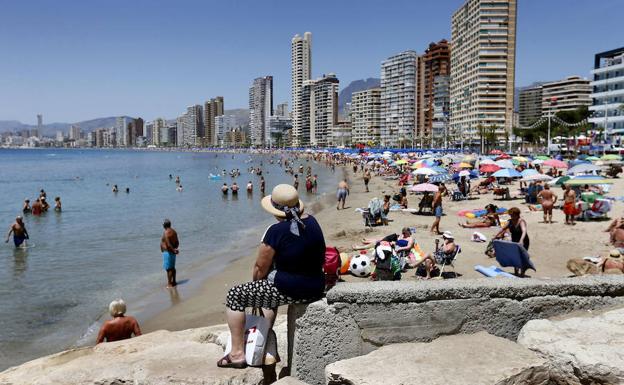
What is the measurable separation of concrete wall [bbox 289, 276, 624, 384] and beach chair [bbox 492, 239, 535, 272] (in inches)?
186

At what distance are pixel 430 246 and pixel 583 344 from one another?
30.5 feet

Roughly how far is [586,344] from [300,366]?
192cm

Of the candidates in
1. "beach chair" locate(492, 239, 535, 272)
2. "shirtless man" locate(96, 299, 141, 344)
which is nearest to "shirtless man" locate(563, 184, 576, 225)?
"beach chair" locate(492, 239, 535, 272)

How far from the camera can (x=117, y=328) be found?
5.38m

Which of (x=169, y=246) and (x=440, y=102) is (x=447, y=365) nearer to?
(x=169, y=246)

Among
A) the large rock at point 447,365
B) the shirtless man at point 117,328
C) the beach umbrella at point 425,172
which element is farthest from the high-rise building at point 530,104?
the large rock at point 447,365

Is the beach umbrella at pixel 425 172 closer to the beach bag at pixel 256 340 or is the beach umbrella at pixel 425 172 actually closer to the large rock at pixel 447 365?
the large rock at pixel 447 365

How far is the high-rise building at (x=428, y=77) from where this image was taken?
5517 inches

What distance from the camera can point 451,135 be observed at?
116 m

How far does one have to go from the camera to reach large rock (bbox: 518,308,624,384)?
303 centimetres

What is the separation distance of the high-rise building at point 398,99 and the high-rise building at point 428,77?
3.24 meters

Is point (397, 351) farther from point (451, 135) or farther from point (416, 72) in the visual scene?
point (416, 72)

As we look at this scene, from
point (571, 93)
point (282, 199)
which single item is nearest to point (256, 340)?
point (282, 199)

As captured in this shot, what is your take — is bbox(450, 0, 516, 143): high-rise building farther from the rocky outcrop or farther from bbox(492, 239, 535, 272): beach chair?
the rocky outcrop
